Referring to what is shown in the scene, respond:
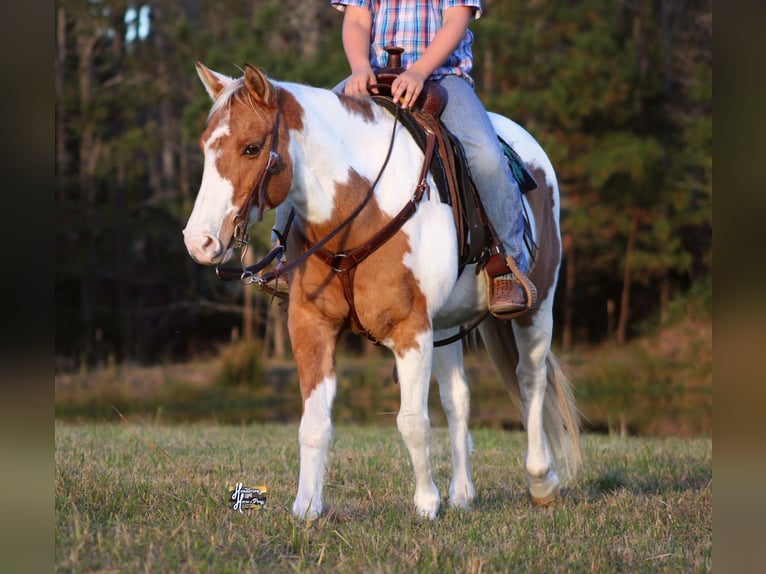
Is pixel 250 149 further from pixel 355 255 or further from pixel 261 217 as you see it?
pixel 355 255

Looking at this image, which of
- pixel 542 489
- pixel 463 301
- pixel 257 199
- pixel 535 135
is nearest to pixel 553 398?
pixel 542 489

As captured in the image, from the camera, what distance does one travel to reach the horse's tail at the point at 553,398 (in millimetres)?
6070

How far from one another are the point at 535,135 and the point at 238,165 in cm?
1589

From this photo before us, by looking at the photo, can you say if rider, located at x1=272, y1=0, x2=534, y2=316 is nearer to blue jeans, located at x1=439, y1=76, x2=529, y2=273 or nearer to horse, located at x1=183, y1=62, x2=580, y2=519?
blue jeans, located at x1=439, y1=76, x2=529, y2=273

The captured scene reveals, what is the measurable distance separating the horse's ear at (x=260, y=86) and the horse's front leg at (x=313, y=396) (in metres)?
1.01

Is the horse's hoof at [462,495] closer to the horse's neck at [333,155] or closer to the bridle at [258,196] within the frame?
the horse's neck at [333,155]

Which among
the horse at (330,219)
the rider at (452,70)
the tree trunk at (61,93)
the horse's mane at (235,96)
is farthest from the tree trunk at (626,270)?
the horse's mane at (235,96)

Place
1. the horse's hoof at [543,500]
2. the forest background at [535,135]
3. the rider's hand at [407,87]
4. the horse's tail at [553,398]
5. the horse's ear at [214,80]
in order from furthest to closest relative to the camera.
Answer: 1. the forest background at [535,135]
2. the horse's tail at [553,398]
3. the horse's hoof at [543,500]
4. the rider's hand at [407,87]
5. the horse's ear at [214,80]

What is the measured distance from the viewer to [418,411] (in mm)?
4570

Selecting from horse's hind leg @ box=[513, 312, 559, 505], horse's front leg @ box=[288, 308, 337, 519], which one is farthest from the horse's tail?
horse's front leg @ box=[288, 308, 337, 519]

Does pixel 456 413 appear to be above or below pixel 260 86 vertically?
below
